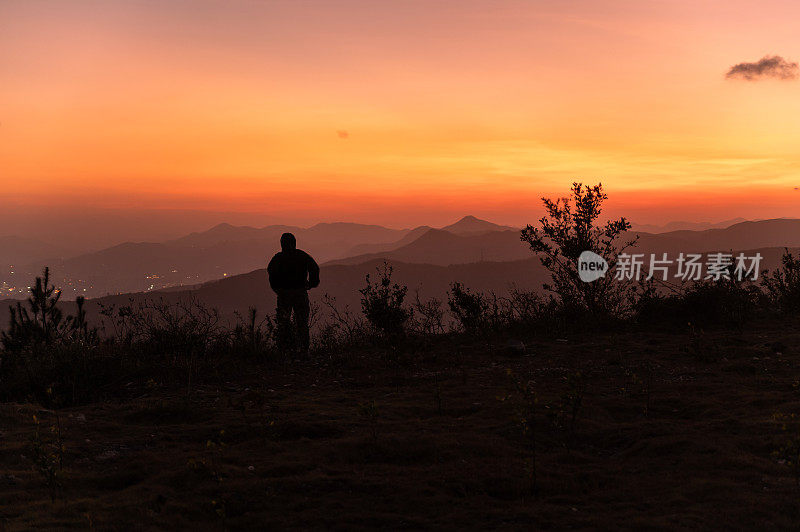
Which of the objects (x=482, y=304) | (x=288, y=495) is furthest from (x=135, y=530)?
(x=482, y=304)

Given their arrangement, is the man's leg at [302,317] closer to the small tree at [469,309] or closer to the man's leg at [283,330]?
the man's leg at [283,330]

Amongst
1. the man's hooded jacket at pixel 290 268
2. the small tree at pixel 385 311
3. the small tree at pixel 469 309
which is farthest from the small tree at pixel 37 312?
the small tree at pixel 469 309

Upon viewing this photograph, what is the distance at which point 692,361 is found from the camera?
27.9ft

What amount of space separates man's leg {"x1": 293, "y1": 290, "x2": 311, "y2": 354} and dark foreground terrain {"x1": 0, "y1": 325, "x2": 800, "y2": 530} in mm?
1762

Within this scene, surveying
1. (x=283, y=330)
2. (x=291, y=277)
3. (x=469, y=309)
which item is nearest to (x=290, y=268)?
(x=291, y=277)

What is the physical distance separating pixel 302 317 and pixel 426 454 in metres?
5.90

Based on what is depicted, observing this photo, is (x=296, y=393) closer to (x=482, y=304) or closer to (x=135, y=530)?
(x=135, y=530)

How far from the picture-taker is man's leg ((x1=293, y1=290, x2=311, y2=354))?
393 inches

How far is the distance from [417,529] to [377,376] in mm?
4843

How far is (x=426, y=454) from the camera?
4930mm

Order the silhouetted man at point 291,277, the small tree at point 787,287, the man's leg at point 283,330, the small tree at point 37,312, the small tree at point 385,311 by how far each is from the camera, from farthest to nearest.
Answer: the small tree at point 37,312 → the small tree at point 787,287 → the silhouetted man at point 291,277 → the small tree at point 385,311 → the man's leg at point 283,330

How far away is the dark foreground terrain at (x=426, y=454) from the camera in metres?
3.80

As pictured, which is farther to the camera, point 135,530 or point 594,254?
point 594,254

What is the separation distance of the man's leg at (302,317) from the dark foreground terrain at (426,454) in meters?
1.76
